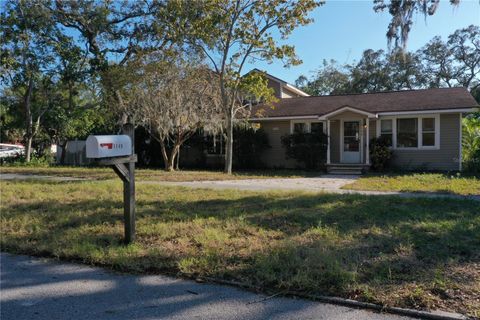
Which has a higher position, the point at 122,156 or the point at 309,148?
the point at 309,148

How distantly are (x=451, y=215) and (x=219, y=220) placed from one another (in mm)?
4001

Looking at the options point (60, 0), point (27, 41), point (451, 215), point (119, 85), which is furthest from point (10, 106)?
point (451, 215)

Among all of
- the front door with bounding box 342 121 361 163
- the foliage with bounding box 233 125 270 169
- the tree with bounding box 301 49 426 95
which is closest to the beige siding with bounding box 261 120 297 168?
the foliage with bounding box 233 125 270 169

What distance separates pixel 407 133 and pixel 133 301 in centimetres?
1658

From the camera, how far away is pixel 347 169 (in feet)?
57.2

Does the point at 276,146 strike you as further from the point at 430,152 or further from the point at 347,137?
the point at 430,152

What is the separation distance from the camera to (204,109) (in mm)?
17219

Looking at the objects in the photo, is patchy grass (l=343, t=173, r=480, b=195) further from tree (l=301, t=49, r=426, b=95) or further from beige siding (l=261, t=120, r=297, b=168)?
tree (l=301, t=49, r=426, b=95)

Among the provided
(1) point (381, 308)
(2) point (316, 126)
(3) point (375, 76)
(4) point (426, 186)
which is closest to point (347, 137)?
(2) point (316, 126)

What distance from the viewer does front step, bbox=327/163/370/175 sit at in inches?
675

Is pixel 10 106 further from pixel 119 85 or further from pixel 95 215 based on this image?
pixel 95 215

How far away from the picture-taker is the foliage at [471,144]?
16681 millimetres

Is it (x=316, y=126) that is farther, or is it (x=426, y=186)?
(x=316, y=126)

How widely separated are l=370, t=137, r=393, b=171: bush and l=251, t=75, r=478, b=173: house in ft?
0.87
